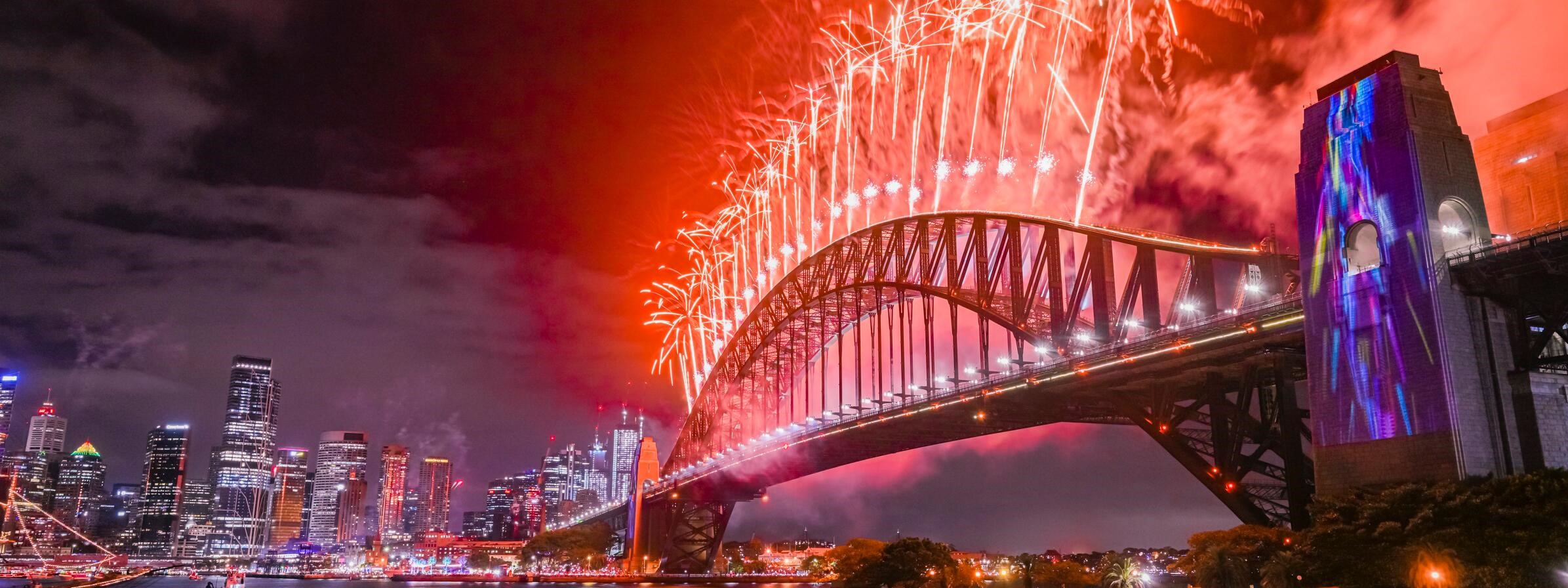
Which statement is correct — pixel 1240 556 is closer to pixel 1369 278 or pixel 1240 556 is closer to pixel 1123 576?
pixel 1369 278

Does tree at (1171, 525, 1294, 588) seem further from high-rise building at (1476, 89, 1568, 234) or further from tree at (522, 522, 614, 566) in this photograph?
tree at (522, 522, 614, 566)

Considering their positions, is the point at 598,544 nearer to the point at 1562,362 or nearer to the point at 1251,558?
the point at 1251,558

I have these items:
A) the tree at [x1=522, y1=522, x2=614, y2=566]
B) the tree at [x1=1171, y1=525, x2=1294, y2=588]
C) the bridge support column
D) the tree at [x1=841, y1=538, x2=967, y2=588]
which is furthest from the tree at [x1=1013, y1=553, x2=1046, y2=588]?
the tree at [x1=522, y1=522, x2=614, y2=566]

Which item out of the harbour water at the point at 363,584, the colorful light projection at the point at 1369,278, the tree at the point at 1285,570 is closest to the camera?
the colorful light projection at the point at 1369,278

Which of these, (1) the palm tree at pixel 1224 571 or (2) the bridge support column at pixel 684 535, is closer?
(1) the palm tree at pixel 1224 571

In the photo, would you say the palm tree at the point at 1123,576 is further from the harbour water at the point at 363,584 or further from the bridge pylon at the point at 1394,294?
the harbour water at the point at 363,584

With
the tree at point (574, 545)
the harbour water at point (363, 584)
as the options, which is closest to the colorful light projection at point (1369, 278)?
the harbour water at point (363, 584)
